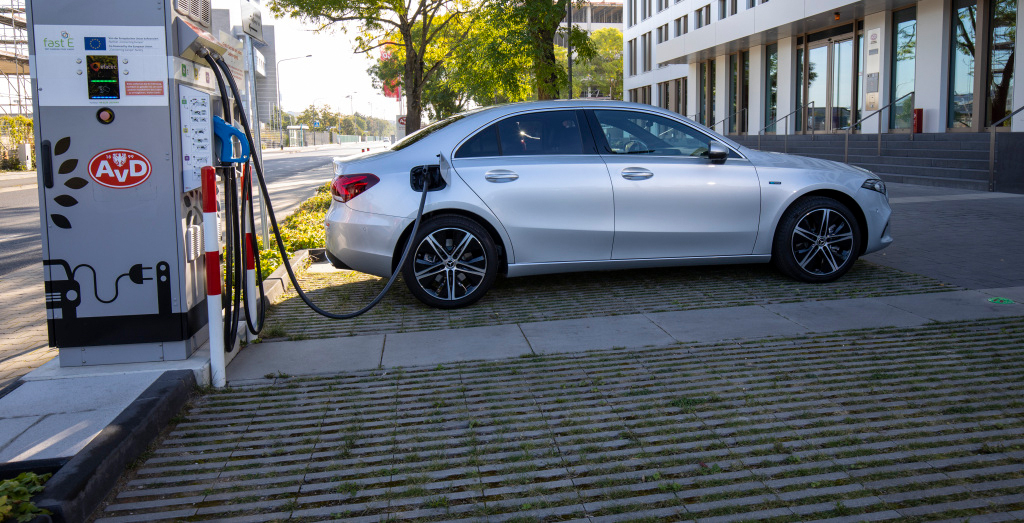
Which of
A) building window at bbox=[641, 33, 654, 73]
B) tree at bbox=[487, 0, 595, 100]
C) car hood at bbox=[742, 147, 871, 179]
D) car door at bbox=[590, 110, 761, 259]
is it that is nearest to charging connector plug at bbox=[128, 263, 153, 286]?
car door at bbox=[590, 110, 761, 259]

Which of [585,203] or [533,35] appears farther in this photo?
[533,35]

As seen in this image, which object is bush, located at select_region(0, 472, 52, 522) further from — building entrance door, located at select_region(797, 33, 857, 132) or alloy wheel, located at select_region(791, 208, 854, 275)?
building entrance door, located at select_region(797, 33, 857, 132)

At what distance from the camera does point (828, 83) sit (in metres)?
26.7

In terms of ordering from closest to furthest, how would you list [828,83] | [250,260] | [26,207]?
[250,260], [26,207], [828,83]

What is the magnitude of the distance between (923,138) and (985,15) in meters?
3.07

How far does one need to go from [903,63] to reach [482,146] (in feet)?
65.5

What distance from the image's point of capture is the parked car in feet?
20.9

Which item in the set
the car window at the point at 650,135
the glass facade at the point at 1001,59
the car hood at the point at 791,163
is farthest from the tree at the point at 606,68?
the car window at the point at 650,135

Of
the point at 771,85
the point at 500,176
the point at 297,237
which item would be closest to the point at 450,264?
the point at 500,176

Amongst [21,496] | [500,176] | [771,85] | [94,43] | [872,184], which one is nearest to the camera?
[21,496]

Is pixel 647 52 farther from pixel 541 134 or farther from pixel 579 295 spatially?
pixel 579 295

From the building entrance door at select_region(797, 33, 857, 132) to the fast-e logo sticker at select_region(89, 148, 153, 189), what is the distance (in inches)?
951

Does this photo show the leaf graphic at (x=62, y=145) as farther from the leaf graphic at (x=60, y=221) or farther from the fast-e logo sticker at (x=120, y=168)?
the leaf graphic at (x=60, y=221)

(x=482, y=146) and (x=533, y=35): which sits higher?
(x=533, y=35)
